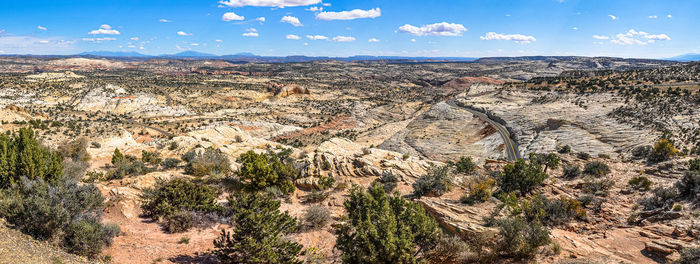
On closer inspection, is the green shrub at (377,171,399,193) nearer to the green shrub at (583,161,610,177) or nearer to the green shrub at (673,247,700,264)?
the green shrub at (673,247,700,264)

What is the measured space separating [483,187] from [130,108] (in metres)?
74.7

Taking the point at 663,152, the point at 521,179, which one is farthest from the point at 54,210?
the point at 663,152

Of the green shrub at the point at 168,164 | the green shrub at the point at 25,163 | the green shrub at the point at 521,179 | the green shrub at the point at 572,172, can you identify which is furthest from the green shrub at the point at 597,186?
the green shrub at the point at 25,163

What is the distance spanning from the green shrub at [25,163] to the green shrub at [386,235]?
501 inches

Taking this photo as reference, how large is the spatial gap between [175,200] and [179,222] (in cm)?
133

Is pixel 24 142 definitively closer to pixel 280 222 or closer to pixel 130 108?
pixel 280 222

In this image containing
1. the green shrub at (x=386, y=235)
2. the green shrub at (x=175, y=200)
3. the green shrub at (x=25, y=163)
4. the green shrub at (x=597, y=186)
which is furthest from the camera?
the green shrub at (x=597, y=186)

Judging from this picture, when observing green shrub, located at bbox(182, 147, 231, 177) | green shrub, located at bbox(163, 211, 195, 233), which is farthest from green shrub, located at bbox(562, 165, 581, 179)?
green shrub, located at bbox(163, 211, 195, 233)

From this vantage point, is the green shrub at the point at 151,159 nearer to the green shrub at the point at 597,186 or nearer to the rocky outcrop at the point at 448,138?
the green shrub at the point at 597,186

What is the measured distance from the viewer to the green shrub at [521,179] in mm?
16766

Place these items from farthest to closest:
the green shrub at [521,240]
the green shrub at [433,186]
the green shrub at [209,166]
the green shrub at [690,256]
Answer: the green shrub at [209,166]
the green shrub at [433,186]
the green shrub at [521,240]
the green shrub at [690,256]

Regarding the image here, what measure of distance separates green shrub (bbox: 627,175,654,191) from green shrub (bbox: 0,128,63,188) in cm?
2863

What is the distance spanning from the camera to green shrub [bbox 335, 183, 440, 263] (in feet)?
27.5

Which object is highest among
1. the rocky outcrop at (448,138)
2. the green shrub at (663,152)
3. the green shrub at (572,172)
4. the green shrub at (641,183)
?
the green shrub at (663,152)
